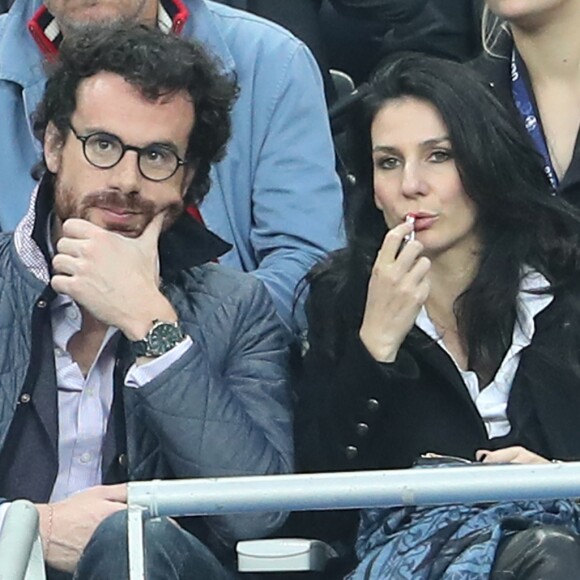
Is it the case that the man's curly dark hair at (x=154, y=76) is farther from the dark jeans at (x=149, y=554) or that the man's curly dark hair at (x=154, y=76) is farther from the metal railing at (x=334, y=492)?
the metal railing at (x=334, y=492)

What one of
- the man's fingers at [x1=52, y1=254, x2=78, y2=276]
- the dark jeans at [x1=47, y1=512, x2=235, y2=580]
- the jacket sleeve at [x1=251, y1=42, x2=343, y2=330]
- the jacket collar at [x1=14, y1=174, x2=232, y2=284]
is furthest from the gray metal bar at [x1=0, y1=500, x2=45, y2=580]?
the jacket sleeve at [x1=251, y1=42, x2=343, y2=330]

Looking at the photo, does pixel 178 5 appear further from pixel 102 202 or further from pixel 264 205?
pixel 102 202

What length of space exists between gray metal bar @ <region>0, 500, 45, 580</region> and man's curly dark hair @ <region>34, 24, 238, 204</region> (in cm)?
109

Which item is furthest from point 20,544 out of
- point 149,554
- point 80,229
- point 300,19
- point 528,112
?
point 300,19

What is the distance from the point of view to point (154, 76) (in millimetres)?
3094

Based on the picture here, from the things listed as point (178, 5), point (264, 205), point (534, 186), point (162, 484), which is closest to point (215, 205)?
point (264, 205)

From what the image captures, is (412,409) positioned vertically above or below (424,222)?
below

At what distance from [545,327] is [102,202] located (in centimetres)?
79

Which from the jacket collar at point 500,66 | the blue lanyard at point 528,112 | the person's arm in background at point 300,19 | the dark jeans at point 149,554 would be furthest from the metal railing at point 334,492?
the person's arm in background at point 300,19

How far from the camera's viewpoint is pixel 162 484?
84.0 inches

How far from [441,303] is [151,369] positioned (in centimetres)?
60

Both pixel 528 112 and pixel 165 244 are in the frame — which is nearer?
pixel 165 244

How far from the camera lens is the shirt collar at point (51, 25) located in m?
3.71

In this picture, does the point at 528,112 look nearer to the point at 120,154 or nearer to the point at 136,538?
the point at 120,154
